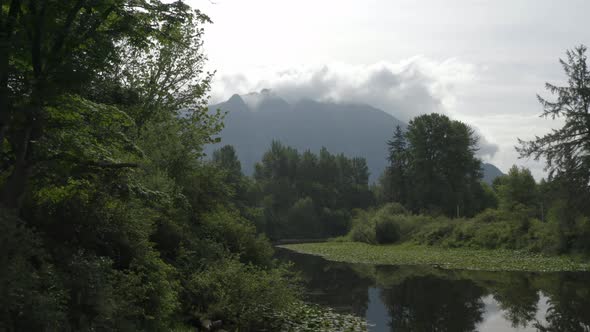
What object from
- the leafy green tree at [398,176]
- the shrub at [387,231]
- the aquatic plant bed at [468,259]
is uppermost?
the leafy green tree at [398,176]

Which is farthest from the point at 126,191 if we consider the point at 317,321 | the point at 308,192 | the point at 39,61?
the point at 308,192

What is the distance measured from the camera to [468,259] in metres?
37.7

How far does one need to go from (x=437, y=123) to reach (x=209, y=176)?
57.8m

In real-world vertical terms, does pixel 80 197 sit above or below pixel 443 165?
below

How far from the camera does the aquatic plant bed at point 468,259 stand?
31.5 meters

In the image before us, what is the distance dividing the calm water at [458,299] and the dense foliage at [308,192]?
198 ft

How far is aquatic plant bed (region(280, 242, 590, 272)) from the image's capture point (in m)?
31.5

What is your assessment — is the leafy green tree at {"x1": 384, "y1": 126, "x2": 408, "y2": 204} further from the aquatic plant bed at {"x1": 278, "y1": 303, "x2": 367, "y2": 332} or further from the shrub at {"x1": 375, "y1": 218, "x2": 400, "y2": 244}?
the aquatic plant bed at {"x1": 278, "y1": 303, "x2": 367, "y2": 332}

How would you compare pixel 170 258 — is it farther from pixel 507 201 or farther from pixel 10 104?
pixel 507 201

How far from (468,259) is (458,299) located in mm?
17385

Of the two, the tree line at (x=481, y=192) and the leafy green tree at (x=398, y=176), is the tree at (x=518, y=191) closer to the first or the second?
the tree line at (x=481, y=192)

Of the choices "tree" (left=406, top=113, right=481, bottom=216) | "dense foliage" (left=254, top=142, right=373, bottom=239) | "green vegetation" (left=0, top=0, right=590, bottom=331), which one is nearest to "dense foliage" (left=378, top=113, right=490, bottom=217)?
"tree" (left=406, top=113, right=481, bottom=216)

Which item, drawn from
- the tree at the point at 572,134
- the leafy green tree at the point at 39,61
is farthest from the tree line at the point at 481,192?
the leafy green tree at the point at 39,61

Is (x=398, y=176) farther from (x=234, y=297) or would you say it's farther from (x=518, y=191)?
(x=234, y=297)
